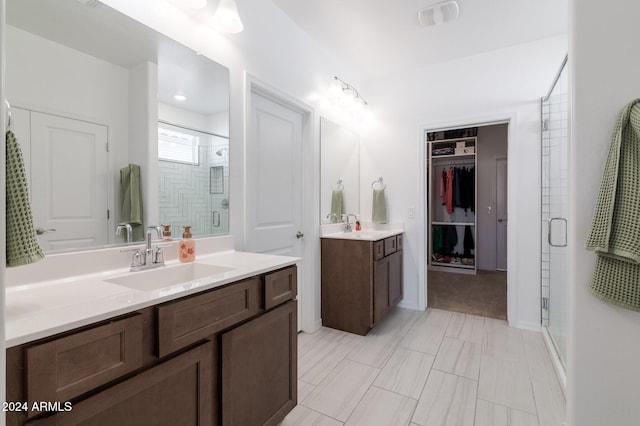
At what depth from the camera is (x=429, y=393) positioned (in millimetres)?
1793

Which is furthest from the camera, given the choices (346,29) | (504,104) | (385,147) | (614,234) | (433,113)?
(385,147)

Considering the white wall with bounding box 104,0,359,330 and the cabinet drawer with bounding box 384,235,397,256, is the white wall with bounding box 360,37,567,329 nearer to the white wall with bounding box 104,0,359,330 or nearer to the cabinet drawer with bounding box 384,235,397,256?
the cabinet drawer with bounding box 384,235,397,256

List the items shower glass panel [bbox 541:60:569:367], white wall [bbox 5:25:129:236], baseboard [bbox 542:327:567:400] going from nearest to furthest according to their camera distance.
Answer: white wall [bbox 5:25:129:236]
baseboard [bbox 542:327:567:400]
shower glass panel [bbox 541:60:569:367]

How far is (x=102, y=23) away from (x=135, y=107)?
34 cm

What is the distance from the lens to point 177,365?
957 millimetres

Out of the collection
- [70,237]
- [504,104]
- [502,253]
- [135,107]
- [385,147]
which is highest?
[504,104]

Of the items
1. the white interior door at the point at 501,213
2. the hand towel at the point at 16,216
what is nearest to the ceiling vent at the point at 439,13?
the hand towel at the point at 16,216

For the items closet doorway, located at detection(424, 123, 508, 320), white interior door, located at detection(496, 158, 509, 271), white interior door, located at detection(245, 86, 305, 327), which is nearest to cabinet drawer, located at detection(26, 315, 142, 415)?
white interior door, located at detection(245, 86, 305, 327)

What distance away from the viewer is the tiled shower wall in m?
1.53

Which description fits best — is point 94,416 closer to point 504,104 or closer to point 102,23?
point 102,23

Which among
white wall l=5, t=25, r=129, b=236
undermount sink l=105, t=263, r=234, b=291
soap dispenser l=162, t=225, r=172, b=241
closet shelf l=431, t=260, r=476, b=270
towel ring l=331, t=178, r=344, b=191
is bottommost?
closet shelf l=431, t=260, r=476, b=270

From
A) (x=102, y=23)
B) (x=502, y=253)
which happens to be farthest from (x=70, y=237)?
(x=502, y=253)

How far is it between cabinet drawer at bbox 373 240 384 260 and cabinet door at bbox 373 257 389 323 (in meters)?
0.04

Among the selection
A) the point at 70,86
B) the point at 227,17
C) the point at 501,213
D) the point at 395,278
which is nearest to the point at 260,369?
the point at 70,86
